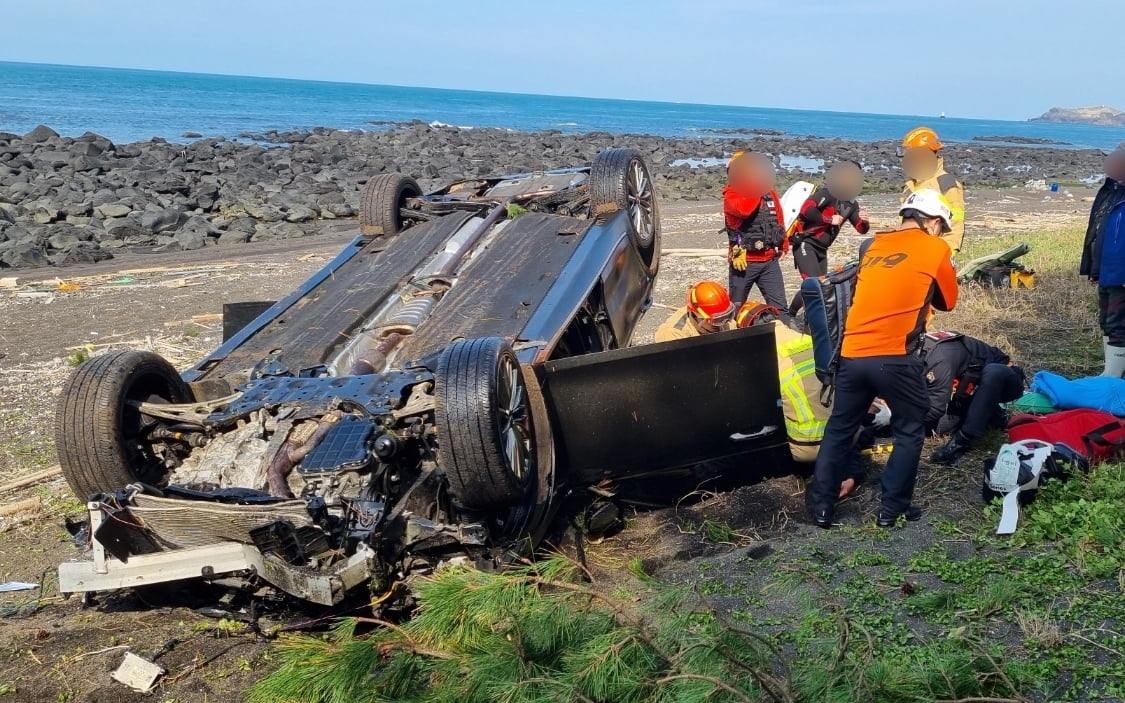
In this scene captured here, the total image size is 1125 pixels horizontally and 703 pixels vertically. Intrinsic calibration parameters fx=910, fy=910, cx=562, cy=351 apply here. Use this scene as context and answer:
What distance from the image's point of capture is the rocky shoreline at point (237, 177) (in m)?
15.7

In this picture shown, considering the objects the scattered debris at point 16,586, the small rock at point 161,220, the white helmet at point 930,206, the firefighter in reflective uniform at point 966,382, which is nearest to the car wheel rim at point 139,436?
the scattered debris at point 16,586

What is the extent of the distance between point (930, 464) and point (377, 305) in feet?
10.8

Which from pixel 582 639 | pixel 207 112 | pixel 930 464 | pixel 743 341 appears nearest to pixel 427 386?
pixel 743 341

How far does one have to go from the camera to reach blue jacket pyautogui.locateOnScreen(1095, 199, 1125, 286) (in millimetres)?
5480

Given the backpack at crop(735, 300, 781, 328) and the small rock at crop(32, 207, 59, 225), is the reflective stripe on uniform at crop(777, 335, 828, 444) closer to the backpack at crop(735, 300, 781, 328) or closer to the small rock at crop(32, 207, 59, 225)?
the backpack at crop(735, 300, 781, 328)

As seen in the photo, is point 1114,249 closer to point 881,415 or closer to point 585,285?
point 881,415

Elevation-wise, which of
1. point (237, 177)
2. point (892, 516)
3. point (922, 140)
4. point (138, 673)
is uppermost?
point (922, 140)

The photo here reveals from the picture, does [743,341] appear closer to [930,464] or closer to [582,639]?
[930,464]

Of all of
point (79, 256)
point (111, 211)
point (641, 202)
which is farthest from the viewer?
point (111, 211)

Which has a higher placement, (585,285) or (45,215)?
(585,285)

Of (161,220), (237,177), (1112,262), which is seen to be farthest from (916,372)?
(237,177)

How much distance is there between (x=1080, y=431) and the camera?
4.61 m

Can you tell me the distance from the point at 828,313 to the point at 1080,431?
4.90 ft

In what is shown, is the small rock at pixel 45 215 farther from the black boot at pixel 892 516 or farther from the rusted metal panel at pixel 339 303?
the black boot at pixel 892 516
